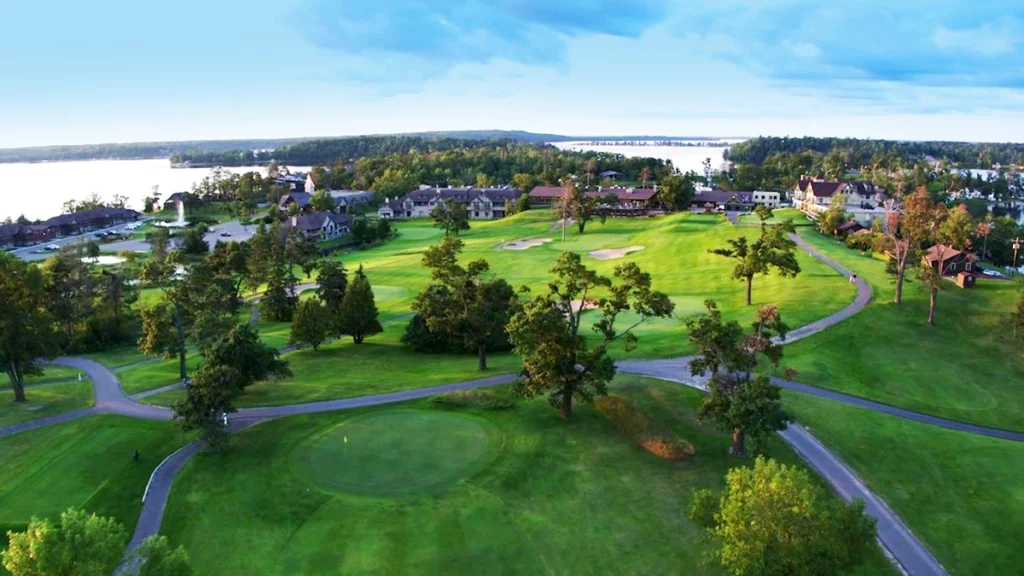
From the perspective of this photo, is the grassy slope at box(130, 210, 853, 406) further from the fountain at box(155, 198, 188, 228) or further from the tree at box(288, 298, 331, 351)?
the fountain at box(155, 198, 188, 228)

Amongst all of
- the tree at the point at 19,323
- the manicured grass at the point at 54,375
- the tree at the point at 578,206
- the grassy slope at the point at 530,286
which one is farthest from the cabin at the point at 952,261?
the manicured grass at the point at 54,375

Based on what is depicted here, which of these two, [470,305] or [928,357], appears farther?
[928,357]

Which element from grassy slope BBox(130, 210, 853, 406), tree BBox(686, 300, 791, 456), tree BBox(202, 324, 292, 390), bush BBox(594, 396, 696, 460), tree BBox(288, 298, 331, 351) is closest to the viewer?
tree BBox(686, 300, 791, 456)

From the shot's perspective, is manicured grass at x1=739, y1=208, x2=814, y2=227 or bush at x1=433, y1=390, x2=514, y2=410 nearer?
bush at x1=433, y1=390, x2=514, y2=410

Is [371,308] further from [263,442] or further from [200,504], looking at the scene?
[200,504]

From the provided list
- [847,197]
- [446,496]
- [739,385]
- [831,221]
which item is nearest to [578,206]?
[831,221]

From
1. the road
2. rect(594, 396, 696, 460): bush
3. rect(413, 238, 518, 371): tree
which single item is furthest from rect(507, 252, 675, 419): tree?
the road

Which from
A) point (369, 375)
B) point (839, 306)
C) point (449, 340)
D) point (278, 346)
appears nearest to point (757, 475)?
point (369, 375)

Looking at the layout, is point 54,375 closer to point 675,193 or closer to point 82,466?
point 82,466
